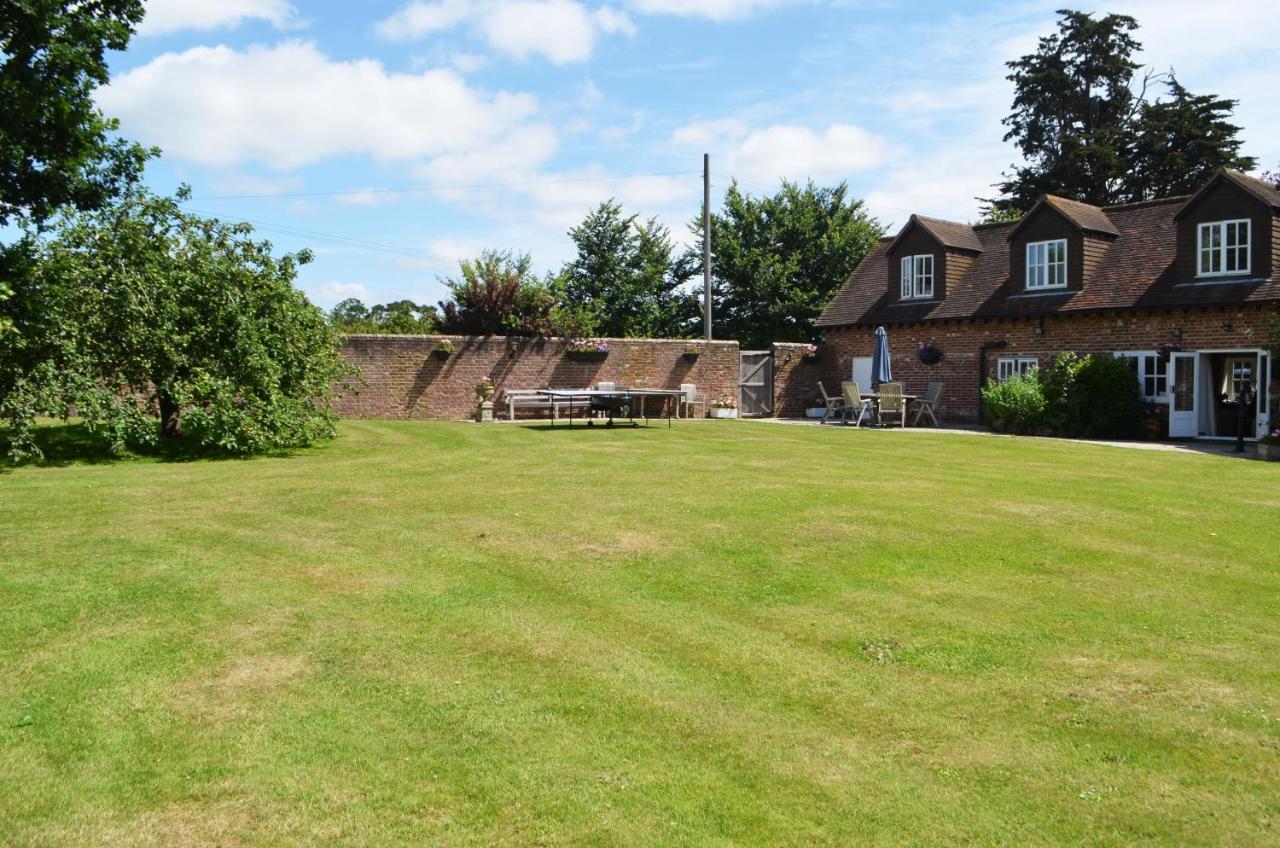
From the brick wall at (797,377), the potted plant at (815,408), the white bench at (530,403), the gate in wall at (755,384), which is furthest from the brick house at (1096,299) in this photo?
the white bench at (530,403)

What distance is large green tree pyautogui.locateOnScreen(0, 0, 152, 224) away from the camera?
13180mm

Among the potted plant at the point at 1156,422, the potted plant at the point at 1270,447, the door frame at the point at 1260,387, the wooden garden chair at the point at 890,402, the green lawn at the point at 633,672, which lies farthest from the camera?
the wooden garden chair at the point at 890,402

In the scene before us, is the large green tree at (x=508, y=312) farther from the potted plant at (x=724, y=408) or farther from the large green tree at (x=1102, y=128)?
the large green tree at (x=1102, y=128)

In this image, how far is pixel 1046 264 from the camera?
25422 millimetres

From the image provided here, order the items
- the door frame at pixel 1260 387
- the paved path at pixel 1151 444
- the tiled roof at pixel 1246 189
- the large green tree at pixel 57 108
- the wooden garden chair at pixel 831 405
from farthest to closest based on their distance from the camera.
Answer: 1. the wooden garden chair at pixel 831 405
2. the tiled roof at pixel 1246 189
3. the door frame at pixel 1260 387
4. the paved path at pixel 1151 444
5. the large green tree at pixel 57 108

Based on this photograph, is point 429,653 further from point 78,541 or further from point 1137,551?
point 1137,551

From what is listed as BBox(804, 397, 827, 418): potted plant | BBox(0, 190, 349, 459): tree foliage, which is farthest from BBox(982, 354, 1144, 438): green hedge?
BBox(0, 190, 349, 459): tree foliage

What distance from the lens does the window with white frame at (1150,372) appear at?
22.0 metres

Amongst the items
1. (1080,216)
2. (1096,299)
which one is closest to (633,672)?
(1096,299)

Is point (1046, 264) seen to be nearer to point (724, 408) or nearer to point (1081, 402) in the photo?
point (1081, 402)

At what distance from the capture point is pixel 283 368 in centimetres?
1620

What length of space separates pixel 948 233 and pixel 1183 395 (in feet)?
30.3

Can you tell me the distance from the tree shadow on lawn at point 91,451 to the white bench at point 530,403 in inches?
349

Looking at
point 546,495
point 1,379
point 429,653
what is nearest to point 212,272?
point 1,379
